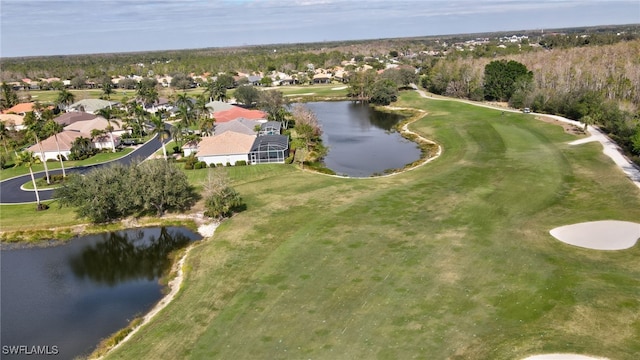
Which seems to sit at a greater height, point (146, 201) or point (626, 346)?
point (146, 201)

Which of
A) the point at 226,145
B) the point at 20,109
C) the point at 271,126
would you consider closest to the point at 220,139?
the point at 226,145

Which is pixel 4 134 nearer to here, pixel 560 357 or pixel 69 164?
pixel 69 164

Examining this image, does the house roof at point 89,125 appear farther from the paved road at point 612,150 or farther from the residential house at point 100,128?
the paved road at point 612,150

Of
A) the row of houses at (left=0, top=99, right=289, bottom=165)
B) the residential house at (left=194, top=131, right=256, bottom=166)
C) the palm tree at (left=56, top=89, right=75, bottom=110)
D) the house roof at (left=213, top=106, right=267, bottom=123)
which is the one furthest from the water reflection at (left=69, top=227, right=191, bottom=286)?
the palm tree at (left=56, top=89, right=75, bottom=110)

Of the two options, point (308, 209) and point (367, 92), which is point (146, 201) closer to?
point (308, 209)

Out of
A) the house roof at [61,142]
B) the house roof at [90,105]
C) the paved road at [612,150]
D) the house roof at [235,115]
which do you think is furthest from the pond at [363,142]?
the house roof at [90,105]

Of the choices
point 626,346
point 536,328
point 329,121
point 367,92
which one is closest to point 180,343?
point 536,328

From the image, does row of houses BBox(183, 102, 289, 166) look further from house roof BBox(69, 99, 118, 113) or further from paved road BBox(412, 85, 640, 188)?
house roof BBox(69, 99, 118, 113)
